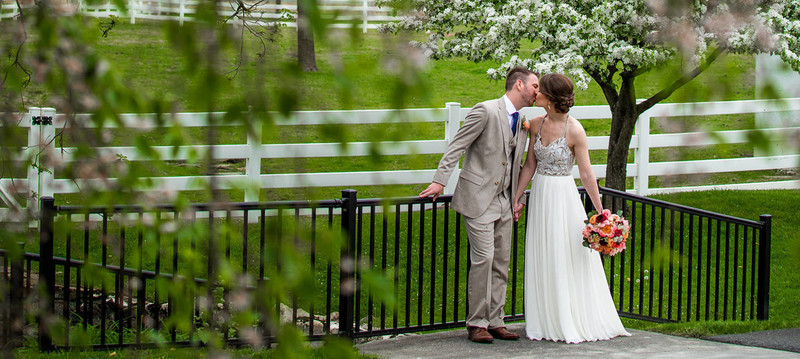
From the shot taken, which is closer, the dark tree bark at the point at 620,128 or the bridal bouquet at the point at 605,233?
the bridal bouquet at the point at 605,233

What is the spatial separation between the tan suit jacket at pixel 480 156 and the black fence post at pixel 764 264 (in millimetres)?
2962

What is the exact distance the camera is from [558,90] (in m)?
6.15

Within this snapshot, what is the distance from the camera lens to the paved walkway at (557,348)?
5949 millimetres

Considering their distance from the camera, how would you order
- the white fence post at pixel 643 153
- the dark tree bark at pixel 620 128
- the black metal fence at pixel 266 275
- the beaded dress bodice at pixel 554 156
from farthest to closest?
1. the white fence post at pixel 643 153
2. the dark tree bark at pixel 620 128
3. the beaded dress bodice at pixel 554 156
4. the black metal fence at pixel 266 275

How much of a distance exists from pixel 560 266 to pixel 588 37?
4.74 meters

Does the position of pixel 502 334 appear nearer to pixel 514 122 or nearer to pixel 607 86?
pixel 514 122

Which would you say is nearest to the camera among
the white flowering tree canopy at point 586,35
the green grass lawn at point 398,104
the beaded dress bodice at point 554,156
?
the green grass lawn at point 398,104

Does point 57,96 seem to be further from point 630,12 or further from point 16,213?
point 630,12

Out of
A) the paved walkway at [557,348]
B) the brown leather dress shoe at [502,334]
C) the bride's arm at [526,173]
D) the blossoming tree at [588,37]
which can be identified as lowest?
the paved walkway at [557,348]

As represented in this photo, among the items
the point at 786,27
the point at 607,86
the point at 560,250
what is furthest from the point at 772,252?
the point at 560,250

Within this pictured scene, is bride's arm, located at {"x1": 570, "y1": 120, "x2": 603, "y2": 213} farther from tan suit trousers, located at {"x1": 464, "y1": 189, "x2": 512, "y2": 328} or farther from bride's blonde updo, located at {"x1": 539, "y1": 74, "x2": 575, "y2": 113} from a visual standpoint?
tan suit trousers, located at {"x1": 464, "y1": 189, "x2": 512, "y2": 328}

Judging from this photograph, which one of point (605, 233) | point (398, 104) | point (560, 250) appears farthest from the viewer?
point (560, 250)

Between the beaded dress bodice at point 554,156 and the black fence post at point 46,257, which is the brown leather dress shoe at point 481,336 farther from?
the black fence post at point 46,257

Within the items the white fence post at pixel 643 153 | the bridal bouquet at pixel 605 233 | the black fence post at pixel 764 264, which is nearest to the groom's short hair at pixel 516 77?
the bridal bouquet at pixel 605 233
